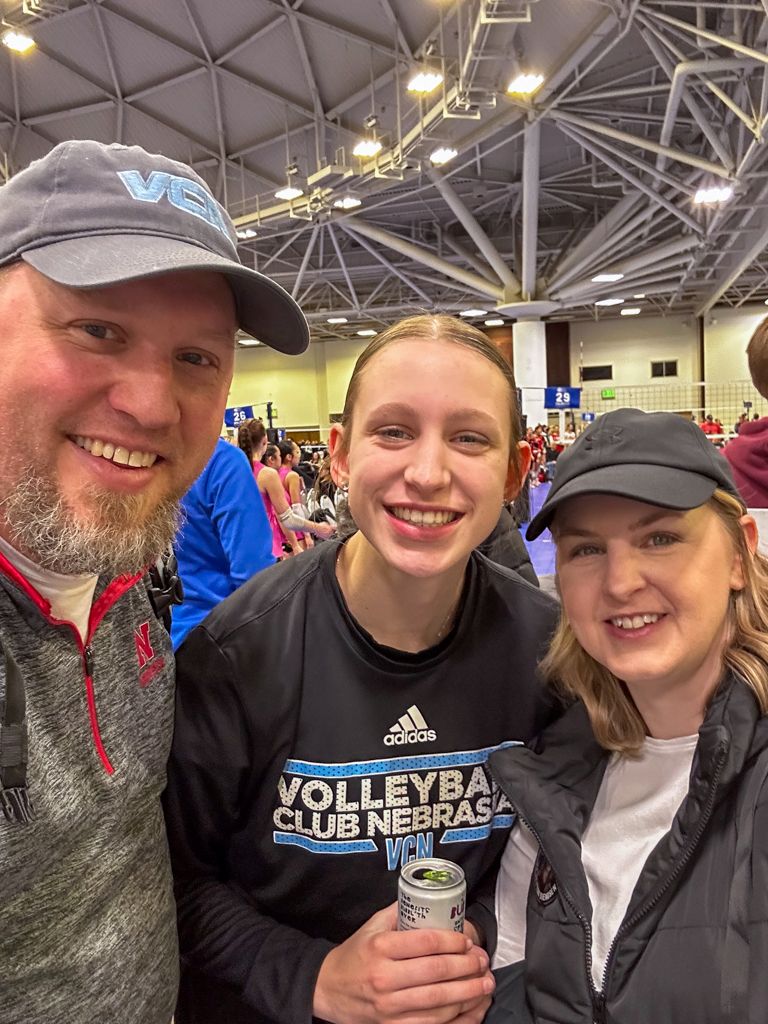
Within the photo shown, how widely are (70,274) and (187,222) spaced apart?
0.85ft

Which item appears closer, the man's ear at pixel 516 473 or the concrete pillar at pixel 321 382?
the man's ear at pixel 516 473

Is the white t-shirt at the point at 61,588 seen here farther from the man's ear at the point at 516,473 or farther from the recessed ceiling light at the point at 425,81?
the recessed ceiling light at the point at 425,81

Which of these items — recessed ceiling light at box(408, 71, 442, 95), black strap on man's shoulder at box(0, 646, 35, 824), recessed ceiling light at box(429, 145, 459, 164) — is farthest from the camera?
recessed ceiling light at box(429, 145, 459, 164)

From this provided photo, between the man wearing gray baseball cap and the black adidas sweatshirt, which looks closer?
the man wearing gray baseball cap

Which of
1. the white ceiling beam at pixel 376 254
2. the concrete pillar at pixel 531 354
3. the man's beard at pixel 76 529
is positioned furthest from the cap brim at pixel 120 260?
the concrete pillar at pixel 531 354

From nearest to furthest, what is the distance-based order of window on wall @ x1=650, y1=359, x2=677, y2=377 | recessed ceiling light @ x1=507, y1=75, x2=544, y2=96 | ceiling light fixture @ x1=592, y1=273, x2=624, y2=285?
recessed ceiling light @ x1=507, y1=75, x2=544, y2=96 → ceiling light fixture @ x1=592, y1=273, x2=624, y2=285 → window on wall @ x1=650, y1=359, x2=677, y2=377

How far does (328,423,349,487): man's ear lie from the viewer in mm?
1738

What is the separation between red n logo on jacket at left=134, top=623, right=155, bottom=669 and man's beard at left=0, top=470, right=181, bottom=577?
0.84 ft

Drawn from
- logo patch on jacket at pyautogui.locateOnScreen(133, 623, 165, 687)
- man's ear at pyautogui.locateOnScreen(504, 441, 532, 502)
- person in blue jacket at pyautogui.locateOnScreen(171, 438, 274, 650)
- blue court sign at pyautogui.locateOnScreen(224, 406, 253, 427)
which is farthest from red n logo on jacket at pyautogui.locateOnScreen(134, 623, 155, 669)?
blue court sign at pyautogui.locateOnScreen(224, 406, 253, 427)

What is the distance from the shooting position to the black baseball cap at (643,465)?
1.34 m

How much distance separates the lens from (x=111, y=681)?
1.35 m

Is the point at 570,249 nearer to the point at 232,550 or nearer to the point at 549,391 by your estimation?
the point at 549,391

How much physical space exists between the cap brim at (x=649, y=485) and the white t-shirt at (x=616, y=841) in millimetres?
503

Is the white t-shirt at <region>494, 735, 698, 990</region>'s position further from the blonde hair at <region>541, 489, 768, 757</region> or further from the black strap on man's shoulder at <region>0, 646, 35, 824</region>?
the black strap on man's shoulder at <region>0, 646, 35, 824</region>
